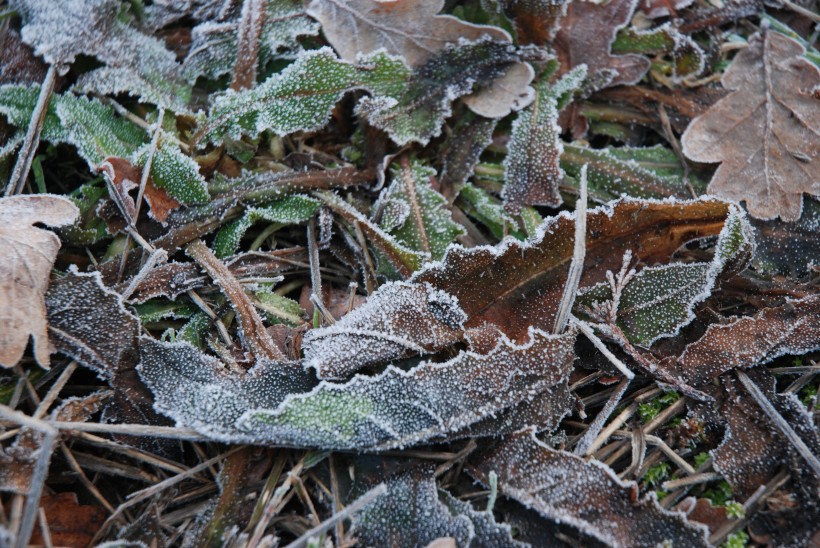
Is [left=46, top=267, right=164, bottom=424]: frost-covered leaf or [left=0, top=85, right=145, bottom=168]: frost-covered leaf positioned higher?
[left=0, top=85, right=145, bottom=168]: frost-covered leaf

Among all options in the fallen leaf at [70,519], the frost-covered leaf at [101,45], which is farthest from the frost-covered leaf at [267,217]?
the fallen leaf at [70,519]

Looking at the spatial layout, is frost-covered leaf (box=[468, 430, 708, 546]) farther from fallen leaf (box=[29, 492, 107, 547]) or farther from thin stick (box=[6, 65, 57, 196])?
thin stick (box=[6, 65, 57, 196])

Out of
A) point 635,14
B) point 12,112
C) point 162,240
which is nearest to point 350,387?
point 162,240

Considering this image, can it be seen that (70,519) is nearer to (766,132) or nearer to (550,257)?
(550,257)

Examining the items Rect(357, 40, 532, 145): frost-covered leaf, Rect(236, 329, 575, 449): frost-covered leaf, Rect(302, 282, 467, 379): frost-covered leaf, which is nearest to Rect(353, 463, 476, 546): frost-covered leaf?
Rect(236, 329, 575, 449): frost-covered leaf

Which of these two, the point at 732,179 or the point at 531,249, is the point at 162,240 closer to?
the point at 531,249

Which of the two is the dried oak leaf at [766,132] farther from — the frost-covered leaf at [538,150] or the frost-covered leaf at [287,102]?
the frost-covered leaf at [287,102]
